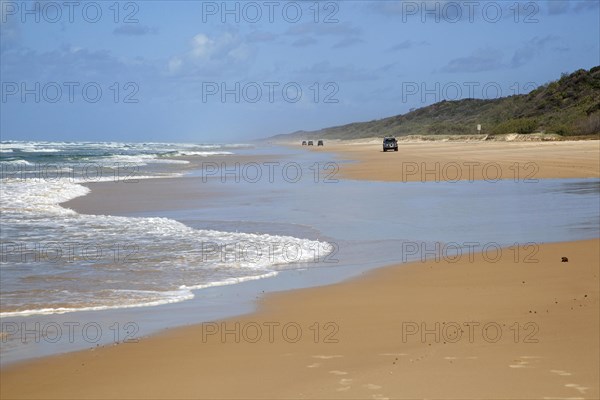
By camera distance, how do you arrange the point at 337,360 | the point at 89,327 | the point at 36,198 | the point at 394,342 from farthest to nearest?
the point at 36,198 < the point at 89,327 < the point at 394,342 < the point at 337,360

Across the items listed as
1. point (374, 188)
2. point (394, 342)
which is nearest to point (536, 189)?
point (374, 188)

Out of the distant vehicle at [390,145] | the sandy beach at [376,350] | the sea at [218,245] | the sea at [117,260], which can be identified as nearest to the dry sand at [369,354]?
the sandy beach at [376,350]

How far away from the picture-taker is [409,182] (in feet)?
82.7

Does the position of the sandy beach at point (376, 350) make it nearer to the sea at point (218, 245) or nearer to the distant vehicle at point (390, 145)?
the sea at point (218, 245)

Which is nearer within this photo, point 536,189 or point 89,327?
point 89,327

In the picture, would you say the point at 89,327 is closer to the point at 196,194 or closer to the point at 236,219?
the point at 236,219

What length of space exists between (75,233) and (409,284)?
7.12 meters

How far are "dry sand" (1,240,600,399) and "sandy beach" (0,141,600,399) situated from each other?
11mm

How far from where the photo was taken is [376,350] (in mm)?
5785

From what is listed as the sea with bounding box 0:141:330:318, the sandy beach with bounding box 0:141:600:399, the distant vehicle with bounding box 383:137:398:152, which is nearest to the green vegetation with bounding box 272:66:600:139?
the distant vehicle with bounding box 383:137:398:152

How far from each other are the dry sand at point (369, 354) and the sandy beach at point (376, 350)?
11mm

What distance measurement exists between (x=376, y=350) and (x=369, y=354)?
0.37ft

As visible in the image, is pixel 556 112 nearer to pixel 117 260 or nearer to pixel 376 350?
pixel 117 260

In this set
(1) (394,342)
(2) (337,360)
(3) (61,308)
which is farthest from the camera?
(3) (61,308)
